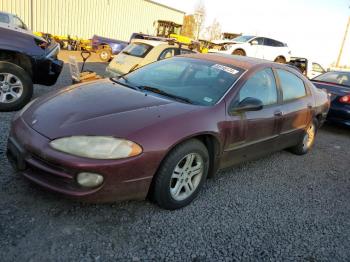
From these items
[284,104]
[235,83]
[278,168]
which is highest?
[235,83]

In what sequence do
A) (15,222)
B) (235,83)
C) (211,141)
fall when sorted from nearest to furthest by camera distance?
(15,222), (211,141), (235,83)

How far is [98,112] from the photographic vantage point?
2.80m

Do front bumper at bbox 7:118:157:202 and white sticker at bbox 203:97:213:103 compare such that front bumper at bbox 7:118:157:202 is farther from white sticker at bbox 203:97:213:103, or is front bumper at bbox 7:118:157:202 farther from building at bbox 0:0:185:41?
building at bbox 0:0:185:41

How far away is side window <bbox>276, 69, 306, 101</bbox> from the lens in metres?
4.26

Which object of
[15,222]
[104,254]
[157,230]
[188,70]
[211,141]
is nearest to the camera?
[104,254]

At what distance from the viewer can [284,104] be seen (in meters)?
4.16

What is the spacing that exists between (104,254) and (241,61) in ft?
8.99

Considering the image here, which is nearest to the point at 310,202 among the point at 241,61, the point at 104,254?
the point at 241,61

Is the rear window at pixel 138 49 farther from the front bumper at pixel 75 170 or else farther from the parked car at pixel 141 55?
the front bumper at pixel 75 170

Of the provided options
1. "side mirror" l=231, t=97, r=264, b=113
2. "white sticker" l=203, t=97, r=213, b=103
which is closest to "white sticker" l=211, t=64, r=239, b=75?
"side mirror" l=231, t=97, r=264, b=113

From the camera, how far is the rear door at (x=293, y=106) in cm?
421

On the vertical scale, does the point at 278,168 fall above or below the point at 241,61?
below

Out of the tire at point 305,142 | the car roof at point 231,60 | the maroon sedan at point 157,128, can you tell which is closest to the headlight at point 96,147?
the maroon sedan at point 157,128

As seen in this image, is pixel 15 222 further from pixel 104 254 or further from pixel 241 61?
pixel 241 61
